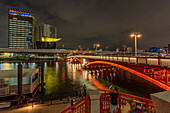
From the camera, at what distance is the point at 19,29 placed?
14600 centimetres

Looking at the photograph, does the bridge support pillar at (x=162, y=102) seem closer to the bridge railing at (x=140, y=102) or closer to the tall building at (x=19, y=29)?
the bridge railing at (x=140, y=102)

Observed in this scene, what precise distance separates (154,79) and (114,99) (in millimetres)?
11075

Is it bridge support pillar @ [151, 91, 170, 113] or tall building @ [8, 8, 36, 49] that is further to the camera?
tall building @ [8, 8, 36, 49]

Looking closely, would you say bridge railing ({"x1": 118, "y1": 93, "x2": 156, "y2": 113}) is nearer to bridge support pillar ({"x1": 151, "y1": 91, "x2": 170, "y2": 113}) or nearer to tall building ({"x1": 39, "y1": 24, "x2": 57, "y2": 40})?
bridge support pillar ({"x1": 151, "y1": 91, "x2": 170, "y2": 113})

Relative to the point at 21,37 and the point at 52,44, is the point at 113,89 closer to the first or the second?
the point at 52,44

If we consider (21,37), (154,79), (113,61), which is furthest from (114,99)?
(21,37)

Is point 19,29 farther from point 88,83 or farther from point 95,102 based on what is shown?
point 95,102

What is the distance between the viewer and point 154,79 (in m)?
12.4

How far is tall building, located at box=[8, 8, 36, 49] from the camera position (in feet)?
463

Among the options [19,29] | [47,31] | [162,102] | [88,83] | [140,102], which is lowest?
[88,83]

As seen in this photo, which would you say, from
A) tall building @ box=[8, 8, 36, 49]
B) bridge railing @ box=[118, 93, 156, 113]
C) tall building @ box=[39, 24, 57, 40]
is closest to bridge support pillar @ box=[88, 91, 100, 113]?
bridge railing @ box=[118, 93, 156, 113]

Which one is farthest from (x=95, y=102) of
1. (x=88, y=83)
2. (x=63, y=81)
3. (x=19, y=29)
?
(x=19, y=29)

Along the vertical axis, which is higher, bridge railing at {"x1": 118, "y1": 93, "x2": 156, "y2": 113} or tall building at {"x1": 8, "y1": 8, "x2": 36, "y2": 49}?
tall building at {"x1": 8, "y1": 8, "x2": 36, "y2": 49}

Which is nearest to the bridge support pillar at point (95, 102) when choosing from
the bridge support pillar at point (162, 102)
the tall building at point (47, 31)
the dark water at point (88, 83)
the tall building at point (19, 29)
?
the bridge support pillar at point (162, 102)
